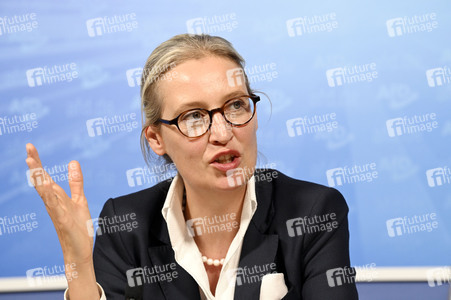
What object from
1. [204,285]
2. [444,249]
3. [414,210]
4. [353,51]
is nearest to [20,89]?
[353,51]

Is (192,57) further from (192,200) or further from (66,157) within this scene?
(66,157)

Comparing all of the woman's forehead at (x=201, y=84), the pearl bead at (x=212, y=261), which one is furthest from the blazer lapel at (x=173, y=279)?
the woman's forehead at (x=201, y=84)

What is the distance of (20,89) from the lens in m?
3.32

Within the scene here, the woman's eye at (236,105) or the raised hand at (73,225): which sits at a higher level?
the woman's eye at (236,105)

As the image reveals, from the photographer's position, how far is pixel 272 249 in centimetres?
166

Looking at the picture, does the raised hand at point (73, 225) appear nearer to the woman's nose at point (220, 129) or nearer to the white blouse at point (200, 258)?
the white blouse at point (200, 258)

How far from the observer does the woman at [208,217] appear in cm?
158

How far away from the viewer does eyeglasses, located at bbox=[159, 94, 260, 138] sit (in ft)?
5.22

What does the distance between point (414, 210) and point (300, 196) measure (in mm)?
1731

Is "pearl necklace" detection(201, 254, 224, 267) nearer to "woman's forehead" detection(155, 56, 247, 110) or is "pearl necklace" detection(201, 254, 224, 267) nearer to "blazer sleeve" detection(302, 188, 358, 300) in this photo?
"blazer sleeve" detection(302, 188, 358, 300)

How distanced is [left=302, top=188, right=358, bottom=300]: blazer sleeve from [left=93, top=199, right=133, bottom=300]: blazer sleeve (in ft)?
1.74

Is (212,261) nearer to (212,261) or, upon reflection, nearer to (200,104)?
(212,261)

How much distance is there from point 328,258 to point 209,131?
0.49 m

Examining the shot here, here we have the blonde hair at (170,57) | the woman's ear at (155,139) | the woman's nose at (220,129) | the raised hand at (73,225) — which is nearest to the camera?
the raised hand at (73,225)
